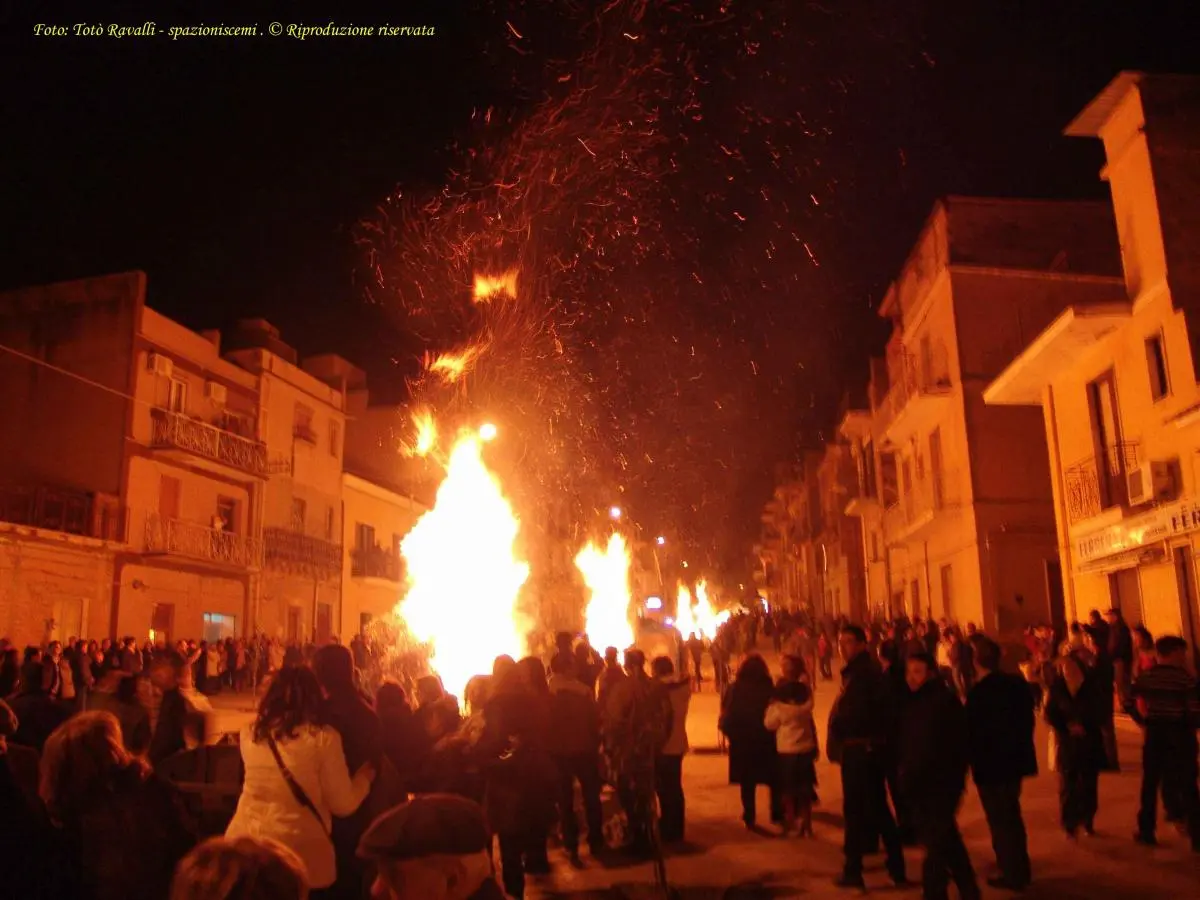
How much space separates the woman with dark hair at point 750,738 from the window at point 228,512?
72.4ft

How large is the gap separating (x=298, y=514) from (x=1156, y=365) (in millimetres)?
24594

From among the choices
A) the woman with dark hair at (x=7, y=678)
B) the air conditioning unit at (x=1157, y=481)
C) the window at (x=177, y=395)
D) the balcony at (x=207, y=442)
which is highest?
the window at (x=177, y=395)

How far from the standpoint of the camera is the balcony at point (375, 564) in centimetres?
Result: 3450

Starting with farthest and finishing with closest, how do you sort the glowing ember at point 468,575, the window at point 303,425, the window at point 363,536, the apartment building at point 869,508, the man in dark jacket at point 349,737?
the window at point 363,536
the apartment building at point 869,508
the window at point 303,425
the glowing ember at point 468,575
the man in dark jacket at point 349,737

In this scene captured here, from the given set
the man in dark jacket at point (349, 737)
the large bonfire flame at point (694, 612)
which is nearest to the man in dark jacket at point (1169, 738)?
the man in dark jacket at point (349, 737)


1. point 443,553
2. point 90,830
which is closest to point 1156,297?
point 443,553

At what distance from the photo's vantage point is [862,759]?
7.15 metres

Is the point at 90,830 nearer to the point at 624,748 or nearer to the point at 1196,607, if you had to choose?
the point at 624,748

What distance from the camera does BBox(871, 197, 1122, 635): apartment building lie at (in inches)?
870

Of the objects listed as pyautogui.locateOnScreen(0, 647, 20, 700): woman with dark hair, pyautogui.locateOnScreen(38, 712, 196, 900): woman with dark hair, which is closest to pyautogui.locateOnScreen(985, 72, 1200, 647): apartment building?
pyautogui.locateOnScreen(38, 712, 196, 900): woman with dark hair

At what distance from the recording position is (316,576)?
31.3 m

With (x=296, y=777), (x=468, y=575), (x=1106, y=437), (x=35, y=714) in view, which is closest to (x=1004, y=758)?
(x=296, y=777)

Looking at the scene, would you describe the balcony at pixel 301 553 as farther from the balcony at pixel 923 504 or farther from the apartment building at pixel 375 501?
the balcony at pixel 923 504

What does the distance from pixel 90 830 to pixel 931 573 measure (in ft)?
83.5
